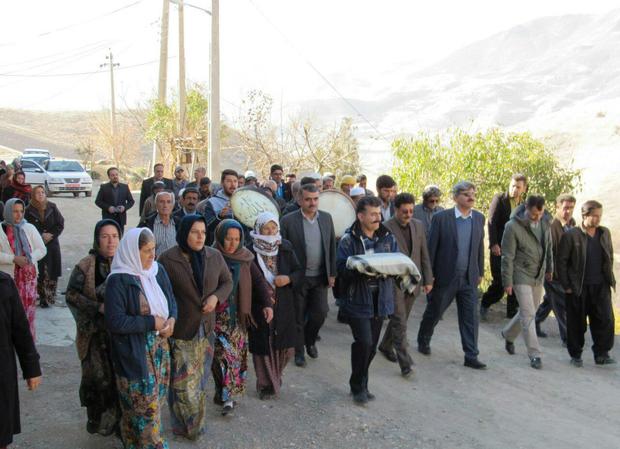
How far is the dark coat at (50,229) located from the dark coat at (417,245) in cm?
477

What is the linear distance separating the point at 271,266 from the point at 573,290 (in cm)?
393

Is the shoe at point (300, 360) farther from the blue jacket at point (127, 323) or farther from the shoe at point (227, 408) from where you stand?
the blue jacket at point (127, 323)

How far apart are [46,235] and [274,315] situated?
14.9 ft

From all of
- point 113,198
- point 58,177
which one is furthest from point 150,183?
point 58,177

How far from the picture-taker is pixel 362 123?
111 m

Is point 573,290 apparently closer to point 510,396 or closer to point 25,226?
point 510,396

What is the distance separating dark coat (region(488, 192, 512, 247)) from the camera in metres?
9.55

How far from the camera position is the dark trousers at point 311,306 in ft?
21.9

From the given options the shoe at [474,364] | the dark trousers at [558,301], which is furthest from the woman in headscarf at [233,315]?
the dark trousers at [558,301]

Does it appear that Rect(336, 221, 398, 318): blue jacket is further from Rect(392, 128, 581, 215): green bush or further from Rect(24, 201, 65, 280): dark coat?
Rect(392, 128, 581, 215): green bush

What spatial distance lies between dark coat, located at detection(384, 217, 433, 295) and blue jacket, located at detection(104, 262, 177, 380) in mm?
3466

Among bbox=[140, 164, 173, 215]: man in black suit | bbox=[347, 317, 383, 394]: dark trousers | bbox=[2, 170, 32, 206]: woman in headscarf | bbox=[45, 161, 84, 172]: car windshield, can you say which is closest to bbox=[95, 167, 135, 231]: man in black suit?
bbox=[140, 164, 173, 215]: man in black suit

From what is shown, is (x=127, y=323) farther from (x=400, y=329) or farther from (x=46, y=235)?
(x=46, y=235)

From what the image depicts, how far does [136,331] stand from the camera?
412cm
